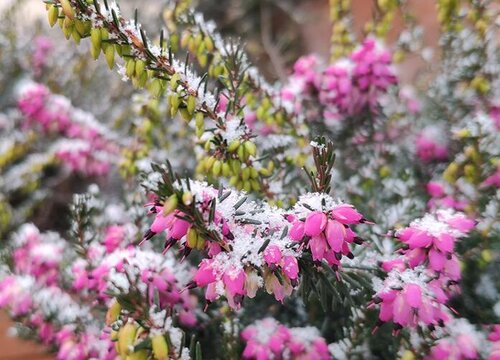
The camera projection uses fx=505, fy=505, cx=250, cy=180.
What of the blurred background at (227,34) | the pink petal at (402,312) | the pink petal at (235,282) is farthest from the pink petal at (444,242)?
the blurred background at (227,34)

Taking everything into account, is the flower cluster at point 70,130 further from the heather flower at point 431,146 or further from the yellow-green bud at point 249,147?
the yellow-green bud at point 249,147

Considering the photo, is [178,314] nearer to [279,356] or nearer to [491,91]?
[279,356]

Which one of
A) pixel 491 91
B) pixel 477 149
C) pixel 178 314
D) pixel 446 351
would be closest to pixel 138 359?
pixel 178 314

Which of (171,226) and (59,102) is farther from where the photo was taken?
(59,102)

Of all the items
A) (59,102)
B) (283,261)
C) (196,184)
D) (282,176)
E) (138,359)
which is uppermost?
(59,102)

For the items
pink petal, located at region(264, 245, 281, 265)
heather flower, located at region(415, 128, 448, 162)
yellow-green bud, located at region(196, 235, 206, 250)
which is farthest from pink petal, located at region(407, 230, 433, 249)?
heather flower, located at region(415, 128, 448, 162)

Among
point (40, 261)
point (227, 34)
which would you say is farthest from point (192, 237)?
point (227, 34)

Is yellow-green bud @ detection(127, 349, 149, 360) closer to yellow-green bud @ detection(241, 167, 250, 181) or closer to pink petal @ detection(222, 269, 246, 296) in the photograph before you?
pink petal @ detection(222, 269, 246, 296)
